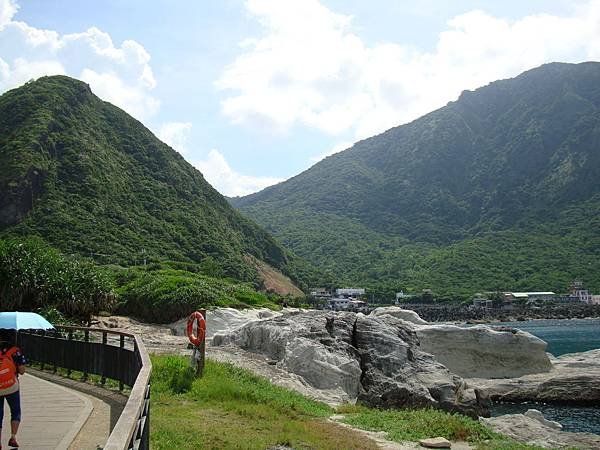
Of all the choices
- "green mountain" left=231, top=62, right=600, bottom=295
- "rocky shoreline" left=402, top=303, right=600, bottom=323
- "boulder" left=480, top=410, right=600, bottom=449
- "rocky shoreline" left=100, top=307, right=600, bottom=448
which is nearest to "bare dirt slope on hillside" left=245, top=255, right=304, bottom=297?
"rocky shoreline" left=402, top=303, right=600, bottom=323

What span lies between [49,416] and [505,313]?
12548 cm

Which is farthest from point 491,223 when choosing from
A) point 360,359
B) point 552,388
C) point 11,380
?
point 11,380

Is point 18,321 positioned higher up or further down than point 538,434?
higher up

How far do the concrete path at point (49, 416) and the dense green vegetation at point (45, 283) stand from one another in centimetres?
1997

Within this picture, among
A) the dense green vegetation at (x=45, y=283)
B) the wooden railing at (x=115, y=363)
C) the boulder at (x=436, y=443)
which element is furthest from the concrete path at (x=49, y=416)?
the dense green vegetation at (x=45, y=283)

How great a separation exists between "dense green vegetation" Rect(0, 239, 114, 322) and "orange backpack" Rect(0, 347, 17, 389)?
25045mm

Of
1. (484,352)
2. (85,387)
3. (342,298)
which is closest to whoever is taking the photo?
(85,387)

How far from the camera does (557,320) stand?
4830 inches

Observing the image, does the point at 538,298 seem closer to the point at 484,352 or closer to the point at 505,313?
the point at 505,313

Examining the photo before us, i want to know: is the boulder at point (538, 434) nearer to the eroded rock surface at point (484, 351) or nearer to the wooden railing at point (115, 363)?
the wooden railing at point (115, 363)

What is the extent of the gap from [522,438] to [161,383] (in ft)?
40.3

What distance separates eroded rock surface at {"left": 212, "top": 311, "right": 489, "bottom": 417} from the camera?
2325cm

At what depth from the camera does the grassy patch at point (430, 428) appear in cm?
1460

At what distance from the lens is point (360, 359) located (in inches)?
1016
